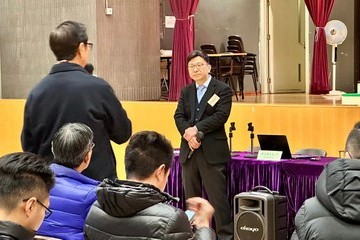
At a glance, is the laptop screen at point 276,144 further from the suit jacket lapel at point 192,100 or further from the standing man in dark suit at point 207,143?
the suit jacket lapel at point 192,100

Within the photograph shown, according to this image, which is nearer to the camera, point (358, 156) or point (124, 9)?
point (358, 156)

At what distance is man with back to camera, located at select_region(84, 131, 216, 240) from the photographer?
7.67 ft

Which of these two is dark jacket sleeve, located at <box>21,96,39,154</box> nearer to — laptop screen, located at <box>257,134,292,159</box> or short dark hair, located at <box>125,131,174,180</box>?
short dark hair, located at <box>125,131,174,180</box>

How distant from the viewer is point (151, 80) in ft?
31.6

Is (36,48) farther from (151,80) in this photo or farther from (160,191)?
(160,191)

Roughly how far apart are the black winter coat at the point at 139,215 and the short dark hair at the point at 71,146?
1.61 ft

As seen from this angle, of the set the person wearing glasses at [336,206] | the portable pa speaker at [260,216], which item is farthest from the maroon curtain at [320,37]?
the person wearing glasses at [336,206]

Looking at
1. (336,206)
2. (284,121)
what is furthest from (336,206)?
(284,121)

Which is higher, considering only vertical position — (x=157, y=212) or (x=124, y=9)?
(x=124, y=9)

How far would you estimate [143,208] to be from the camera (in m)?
2.38

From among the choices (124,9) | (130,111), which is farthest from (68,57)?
(124,9)

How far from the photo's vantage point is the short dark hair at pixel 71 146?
115 inches

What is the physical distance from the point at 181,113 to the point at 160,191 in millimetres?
3071

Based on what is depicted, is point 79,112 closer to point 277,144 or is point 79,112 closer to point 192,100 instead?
point 192,100
